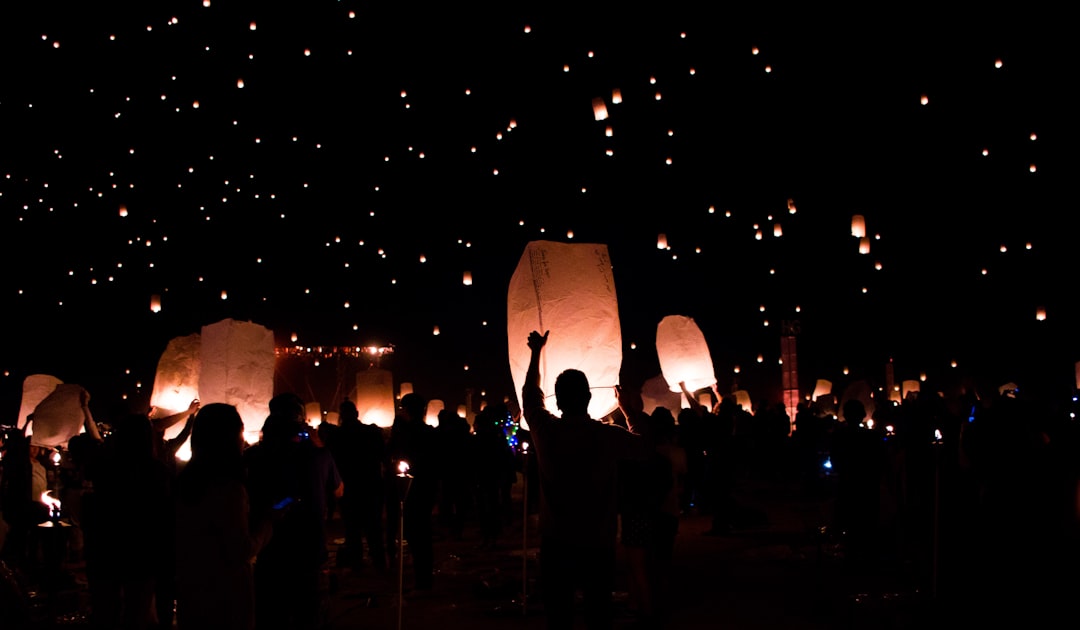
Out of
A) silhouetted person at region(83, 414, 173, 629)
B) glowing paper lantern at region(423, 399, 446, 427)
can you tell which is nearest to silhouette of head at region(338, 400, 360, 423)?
silhouetted person at region(83, 414, 173, 629)

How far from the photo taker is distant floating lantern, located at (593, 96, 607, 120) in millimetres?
9930

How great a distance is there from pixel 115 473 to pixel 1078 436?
181 inches

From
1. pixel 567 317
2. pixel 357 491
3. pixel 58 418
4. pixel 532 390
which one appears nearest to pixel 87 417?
pixel 58 418

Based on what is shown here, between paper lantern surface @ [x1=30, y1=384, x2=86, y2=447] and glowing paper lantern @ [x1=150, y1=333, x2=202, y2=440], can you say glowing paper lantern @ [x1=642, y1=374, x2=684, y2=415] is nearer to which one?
glowing paper lantern @ [x1=150, y1=333, x2=202, y2=440]

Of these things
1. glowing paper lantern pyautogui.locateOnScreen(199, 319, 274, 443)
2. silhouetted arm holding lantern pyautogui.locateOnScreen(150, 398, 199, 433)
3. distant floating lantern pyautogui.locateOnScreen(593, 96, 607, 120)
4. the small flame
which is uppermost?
distant floating lantern pyautogui.locateOnScreen(593, 96, 607, 120)

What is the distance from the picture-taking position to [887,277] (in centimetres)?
2533

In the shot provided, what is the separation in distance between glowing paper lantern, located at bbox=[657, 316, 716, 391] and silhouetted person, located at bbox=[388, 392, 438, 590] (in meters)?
2.84

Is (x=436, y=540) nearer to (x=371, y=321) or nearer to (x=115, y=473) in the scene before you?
(x=115, y=473)

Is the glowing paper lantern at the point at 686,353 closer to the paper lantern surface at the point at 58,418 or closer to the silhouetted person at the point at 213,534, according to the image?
the paper lantern surface at the point at 58,418

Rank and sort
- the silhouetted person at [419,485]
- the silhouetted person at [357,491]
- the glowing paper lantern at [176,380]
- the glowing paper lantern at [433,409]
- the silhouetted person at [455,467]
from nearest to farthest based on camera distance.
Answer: the silhouetted person at [419,485]
the glowing paper lantern at [176,380]
the silhouetted person at [357,491]
the silhouetted person at [455,467]
the glowing paper lantern at [433,409]

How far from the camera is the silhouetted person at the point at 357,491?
8036mm

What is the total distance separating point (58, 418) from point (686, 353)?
622 cm

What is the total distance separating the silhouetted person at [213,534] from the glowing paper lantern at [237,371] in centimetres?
332

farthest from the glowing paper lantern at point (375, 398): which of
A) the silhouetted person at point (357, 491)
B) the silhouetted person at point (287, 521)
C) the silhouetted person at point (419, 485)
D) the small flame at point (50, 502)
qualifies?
the silhouetted person at point (287, 521)
